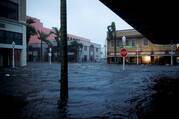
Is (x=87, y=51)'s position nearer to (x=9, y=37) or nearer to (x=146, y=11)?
(x=9, y=37)

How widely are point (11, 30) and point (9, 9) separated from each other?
10.9 feet

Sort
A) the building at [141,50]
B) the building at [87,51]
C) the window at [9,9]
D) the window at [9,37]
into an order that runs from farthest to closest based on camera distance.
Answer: the building at [87,51], the building at [141,50], the window at [9,9], the window at [9,37]

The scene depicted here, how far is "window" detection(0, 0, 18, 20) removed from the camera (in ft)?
121

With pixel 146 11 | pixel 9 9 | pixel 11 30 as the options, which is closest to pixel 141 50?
pixel 11 30

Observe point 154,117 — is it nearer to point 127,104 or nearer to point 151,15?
point 127,104

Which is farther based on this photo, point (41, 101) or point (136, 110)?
point (41, 101)

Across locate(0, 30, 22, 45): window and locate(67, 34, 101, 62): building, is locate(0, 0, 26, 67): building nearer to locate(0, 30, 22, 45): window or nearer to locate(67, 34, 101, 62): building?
locate(0, 30, 22, 45): window

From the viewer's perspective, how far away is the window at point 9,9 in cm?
3700

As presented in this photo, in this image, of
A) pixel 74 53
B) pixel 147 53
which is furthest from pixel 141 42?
pixel 74 53

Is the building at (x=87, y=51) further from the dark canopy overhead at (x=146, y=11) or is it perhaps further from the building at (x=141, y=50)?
the dark canopy overhead at (x=146, y=11)

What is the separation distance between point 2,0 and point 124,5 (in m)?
28.7

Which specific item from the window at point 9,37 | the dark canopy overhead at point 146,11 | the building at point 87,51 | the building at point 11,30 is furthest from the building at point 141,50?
the dark canopy overhead at point 146,11

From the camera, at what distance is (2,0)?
3688 centimetres

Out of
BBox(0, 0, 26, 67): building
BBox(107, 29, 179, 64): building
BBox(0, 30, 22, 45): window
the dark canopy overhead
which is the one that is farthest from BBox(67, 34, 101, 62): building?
the dark canopy overhead
